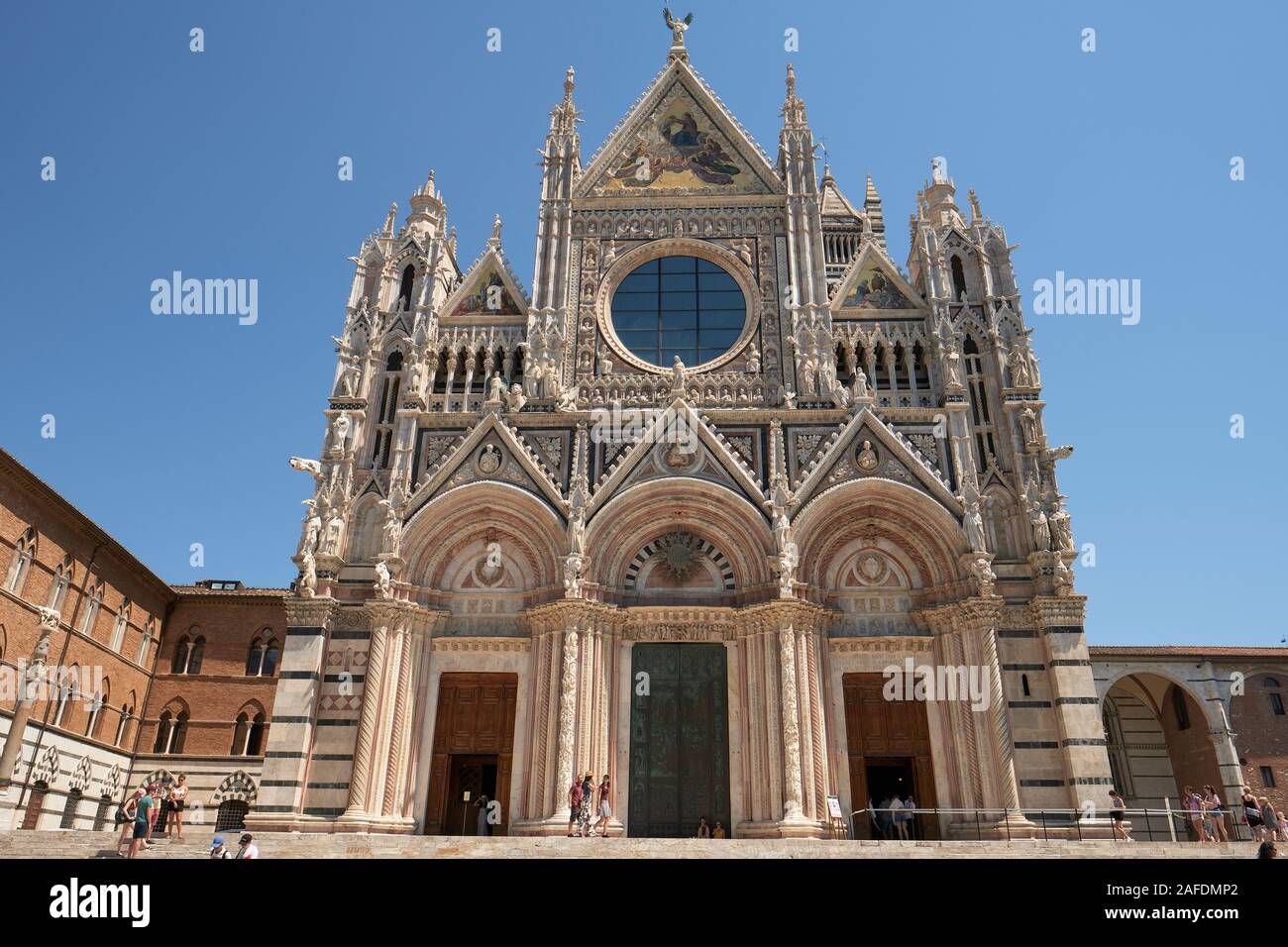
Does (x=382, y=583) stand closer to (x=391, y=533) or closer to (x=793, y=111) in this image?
(x=391, y=533)

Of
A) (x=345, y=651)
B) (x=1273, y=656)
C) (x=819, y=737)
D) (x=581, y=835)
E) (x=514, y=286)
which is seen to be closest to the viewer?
(x=581, y=835)

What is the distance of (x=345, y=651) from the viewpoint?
20.6 m

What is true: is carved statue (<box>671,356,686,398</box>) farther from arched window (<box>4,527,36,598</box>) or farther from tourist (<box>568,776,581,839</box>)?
arched window (<box>4,527,36,598</box>)

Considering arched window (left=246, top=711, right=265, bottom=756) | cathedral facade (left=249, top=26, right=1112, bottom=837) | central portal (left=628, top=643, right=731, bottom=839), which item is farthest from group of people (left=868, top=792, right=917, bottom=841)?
arched window (left=246, top=711, right=265, bottom=756)

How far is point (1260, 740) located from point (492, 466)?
29058mm

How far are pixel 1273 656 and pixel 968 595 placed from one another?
64.4 feet

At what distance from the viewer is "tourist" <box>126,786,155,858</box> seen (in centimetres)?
1419

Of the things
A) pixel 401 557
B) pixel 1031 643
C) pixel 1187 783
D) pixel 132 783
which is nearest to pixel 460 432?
pixel 401 557

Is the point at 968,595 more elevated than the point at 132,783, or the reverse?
the point at 968,595

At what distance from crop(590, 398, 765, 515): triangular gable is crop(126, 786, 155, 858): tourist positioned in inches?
421

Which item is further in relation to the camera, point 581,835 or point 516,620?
point 516,620

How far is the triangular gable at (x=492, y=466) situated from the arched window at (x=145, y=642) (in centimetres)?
1745

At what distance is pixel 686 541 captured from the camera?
22.0 meters
